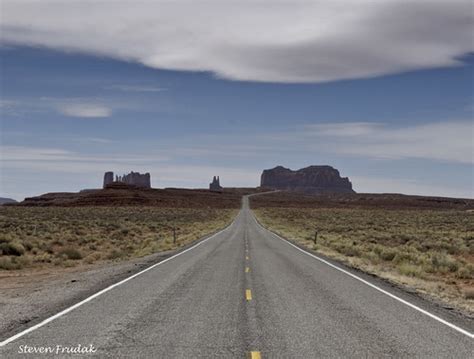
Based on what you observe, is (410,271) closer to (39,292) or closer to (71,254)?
(39,292)

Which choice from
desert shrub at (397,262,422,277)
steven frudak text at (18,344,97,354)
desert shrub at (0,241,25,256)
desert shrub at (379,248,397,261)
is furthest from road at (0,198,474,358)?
desert shrub at (0,241,25,256)

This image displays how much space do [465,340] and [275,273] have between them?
9.56 meters

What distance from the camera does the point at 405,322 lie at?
10.1 meters

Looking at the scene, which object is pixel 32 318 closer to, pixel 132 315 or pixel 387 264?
pixel 132 315

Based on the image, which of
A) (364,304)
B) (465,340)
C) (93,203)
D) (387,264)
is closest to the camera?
(465,340)

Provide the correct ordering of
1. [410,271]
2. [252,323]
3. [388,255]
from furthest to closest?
[388,255]
[410,271]
[252,323]

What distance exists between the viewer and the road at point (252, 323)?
786 cm

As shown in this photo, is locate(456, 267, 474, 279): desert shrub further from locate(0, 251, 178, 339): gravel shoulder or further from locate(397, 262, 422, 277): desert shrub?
locate(0, 251, 178, 339): gravel shoulder

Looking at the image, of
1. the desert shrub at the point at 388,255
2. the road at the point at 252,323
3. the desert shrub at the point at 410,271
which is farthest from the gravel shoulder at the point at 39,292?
the desert shrub at the point at 388,255

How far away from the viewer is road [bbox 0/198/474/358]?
7.86 meters

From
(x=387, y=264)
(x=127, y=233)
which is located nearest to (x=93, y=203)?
(x=127, y=233)

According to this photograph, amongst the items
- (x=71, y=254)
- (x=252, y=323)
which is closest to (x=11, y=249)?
(x=71, y=254)

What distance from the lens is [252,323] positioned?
9.66m

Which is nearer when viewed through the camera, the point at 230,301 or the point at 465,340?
the point at 465,340
